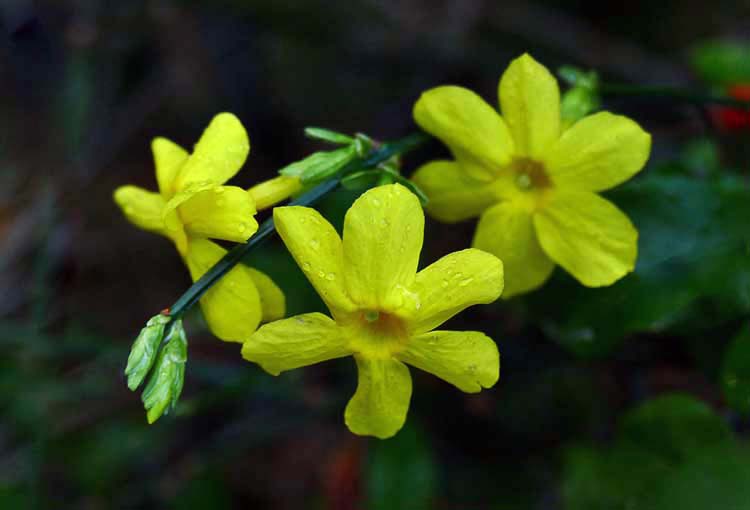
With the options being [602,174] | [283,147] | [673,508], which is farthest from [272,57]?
[673,508]

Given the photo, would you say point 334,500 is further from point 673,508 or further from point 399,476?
point 673,508

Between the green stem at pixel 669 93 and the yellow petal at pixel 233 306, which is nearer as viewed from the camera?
the yellow petal at pixel 233 306

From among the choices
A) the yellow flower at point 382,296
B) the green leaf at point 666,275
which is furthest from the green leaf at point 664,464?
the yellow flower at point 382,296

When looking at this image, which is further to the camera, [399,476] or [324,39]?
Answer: [324,39]

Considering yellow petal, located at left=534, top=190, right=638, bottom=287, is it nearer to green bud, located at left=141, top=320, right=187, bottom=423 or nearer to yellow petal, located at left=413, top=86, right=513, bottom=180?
yellow petal, located at left=413, top=86, right=513, bottom=180

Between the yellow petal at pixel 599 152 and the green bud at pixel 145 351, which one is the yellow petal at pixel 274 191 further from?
the yellow petal at pixel 599 152

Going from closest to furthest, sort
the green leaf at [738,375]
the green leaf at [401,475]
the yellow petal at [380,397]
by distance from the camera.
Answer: the yellow petal at [380,397]
the green leaf at [738,375]
the green leaf at [401,475]

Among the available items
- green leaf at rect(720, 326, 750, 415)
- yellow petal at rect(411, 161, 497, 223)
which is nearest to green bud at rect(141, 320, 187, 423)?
yellow petal at rect(411, 161, 497, 223)
